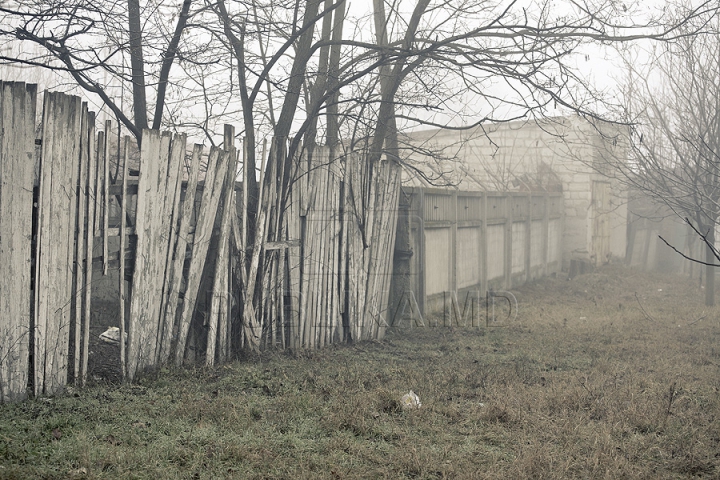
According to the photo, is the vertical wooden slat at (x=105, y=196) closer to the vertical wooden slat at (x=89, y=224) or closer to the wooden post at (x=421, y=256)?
the vertical wooden slat at (x=89, y=224)

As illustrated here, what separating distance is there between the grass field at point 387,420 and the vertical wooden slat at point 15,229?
0.34m

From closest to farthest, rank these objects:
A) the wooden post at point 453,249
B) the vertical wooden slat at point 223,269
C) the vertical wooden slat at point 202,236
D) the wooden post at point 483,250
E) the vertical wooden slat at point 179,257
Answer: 1. the vertical wooden slat at point 179,257
2. the vertical wooden slat at point 202,236
3. the vertical wooden slat at point 223,269
4. the wooden post at point 453,249
5. the wooden post at point 483,250

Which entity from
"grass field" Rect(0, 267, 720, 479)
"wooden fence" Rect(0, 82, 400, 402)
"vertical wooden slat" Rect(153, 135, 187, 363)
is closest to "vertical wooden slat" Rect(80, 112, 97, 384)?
"wooden fence" Rect(0, 82, 400, 402)

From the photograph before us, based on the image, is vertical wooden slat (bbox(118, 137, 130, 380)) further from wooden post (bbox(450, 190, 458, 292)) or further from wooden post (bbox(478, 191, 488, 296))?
wooden post (bbox(478, 191, 488, 296))

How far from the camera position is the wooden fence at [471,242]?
9.45 metres

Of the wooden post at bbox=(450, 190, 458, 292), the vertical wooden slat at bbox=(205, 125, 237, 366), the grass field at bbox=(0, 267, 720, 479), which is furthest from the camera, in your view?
the wooden post at bbox=(450, 190, 458, 292)

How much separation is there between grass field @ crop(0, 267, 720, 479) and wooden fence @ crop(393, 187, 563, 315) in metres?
2.16

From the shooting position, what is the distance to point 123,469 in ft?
11.2

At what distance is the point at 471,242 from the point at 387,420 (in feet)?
26.5

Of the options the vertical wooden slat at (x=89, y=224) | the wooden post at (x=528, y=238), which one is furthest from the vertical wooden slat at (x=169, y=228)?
the wooden post at (x=528, y=238)

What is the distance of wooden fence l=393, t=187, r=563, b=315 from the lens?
9.45m

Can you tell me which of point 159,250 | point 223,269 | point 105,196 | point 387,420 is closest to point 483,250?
point 223,269

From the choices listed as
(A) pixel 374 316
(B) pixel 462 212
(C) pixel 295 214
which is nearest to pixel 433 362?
(A) pixel 374 316

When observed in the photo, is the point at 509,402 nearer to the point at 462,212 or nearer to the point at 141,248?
the point at 141,248
